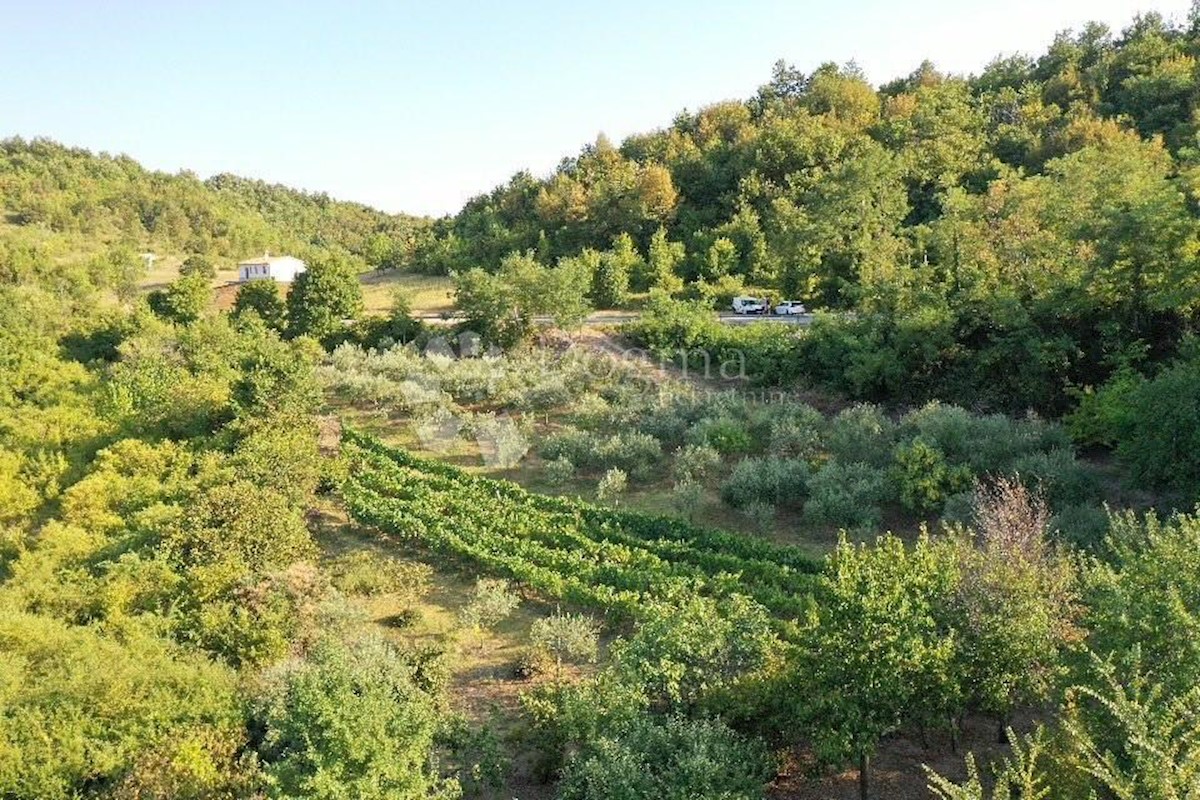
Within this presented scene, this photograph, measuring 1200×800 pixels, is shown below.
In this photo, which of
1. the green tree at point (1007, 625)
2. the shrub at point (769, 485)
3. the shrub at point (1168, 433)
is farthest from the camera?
the shrub at point (769, 485)

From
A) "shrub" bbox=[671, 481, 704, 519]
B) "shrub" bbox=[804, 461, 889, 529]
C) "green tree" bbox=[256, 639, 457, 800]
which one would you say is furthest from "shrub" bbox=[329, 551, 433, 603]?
"shrub" bbox=[804, 461, 889, 529]

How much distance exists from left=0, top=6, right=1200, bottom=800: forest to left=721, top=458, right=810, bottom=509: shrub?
153 millimetres

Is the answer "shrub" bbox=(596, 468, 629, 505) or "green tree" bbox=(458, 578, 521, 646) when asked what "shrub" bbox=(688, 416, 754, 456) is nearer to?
"shrub" bbox=(596, 468, 629, 505)

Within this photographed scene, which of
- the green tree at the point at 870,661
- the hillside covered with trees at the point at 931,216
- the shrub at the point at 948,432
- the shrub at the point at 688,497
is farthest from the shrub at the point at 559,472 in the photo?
the green tree at the point at 870,661

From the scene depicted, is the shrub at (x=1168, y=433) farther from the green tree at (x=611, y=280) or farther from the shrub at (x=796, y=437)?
the green tree at (x=611, y=280)

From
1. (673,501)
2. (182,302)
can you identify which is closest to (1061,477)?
(673,501)

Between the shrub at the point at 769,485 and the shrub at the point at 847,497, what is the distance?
631 mm

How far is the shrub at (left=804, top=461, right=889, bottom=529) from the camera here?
19.6 m

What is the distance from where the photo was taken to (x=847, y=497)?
19.7m

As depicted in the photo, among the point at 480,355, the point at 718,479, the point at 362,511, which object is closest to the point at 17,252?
the point at 480,355

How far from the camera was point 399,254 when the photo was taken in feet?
208

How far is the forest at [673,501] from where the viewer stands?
1014cm

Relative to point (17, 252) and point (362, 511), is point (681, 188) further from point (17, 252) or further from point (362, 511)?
point (17, 252)

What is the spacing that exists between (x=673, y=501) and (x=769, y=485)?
2.70 meters
